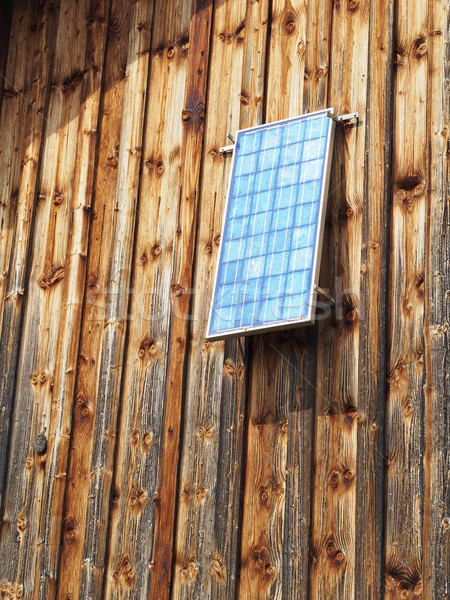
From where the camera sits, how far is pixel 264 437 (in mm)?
4957

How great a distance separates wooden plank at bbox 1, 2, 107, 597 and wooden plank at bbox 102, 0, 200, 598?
43 centimetres

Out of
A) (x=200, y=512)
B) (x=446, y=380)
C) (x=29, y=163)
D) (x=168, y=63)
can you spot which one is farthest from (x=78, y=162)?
(x=446, y=380)

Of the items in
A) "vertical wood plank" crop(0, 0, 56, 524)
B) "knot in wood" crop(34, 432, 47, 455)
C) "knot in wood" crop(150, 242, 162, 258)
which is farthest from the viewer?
"vertical wood plank" crop(0, 0, 56, 524)

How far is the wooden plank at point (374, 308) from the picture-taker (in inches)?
176

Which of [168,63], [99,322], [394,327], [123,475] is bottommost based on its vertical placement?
[123,475]

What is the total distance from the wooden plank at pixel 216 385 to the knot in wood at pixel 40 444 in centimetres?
103

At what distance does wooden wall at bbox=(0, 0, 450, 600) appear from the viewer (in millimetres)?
4617

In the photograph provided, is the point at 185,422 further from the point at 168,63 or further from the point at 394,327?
the point at 168,63

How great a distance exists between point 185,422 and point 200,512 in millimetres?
481

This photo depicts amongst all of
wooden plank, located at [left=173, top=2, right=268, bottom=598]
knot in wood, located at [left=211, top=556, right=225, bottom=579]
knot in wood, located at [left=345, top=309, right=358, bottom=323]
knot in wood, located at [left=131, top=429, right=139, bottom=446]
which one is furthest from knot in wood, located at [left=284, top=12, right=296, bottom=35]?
knot in wood, located at [left=211, top=556, right=225, bottom=579]

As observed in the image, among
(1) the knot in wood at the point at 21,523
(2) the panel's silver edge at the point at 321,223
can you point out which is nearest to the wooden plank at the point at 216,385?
(2) the panel's silver edge at the point at 321,223

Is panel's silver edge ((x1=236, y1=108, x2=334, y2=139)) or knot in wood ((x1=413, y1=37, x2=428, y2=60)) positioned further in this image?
panel's silver edge ((x1=236, y1=108, x2=334, y2=139))

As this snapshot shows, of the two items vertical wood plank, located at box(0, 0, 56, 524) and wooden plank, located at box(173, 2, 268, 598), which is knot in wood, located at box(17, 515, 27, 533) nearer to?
vertical wood plank, located at box(0, 0, 56, 524)

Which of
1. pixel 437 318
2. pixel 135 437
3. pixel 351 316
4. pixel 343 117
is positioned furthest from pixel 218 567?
pixel 343 117
